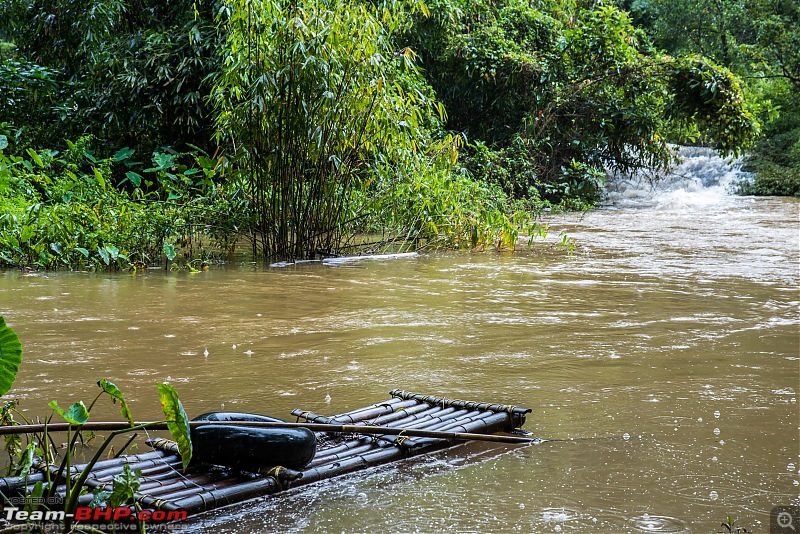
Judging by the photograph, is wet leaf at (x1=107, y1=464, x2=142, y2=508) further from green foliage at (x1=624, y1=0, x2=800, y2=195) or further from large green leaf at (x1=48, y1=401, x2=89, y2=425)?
green foliage at (x1=624, y1=0, x2=800, y2=195)

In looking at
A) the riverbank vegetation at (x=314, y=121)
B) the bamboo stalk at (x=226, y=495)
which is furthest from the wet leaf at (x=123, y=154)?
the bamboo stalk at (x=226, y=495)

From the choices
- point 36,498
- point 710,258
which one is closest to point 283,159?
point 710,258

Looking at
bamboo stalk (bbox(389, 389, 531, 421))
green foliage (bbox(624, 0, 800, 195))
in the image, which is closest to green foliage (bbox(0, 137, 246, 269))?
bamboo stalk (bbox(389, 389, 531, 421))

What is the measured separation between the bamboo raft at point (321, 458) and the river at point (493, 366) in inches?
2.0

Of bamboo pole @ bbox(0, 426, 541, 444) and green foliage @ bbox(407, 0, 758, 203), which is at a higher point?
green foliage @ bbox(407, 0, 758, 203)

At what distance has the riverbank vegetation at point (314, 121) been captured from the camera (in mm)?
7570

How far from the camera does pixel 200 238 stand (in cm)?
972

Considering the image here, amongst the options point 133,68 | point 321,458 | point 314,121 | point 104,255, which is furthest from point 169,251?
point 321,458

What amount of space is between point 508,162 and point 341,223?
612 cm

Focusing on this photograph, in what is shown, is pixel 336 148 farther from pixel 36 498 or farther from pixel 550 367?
pixel 36 498

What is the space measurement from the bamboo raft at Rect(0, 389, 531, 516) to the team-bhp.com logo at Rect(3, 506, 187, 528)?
0.02 m

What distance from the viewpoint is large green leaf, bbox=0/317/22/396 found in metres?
2.35

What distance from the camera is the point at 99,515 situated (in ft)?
7.20

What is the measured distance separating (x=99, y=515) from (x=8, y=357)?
518mm
